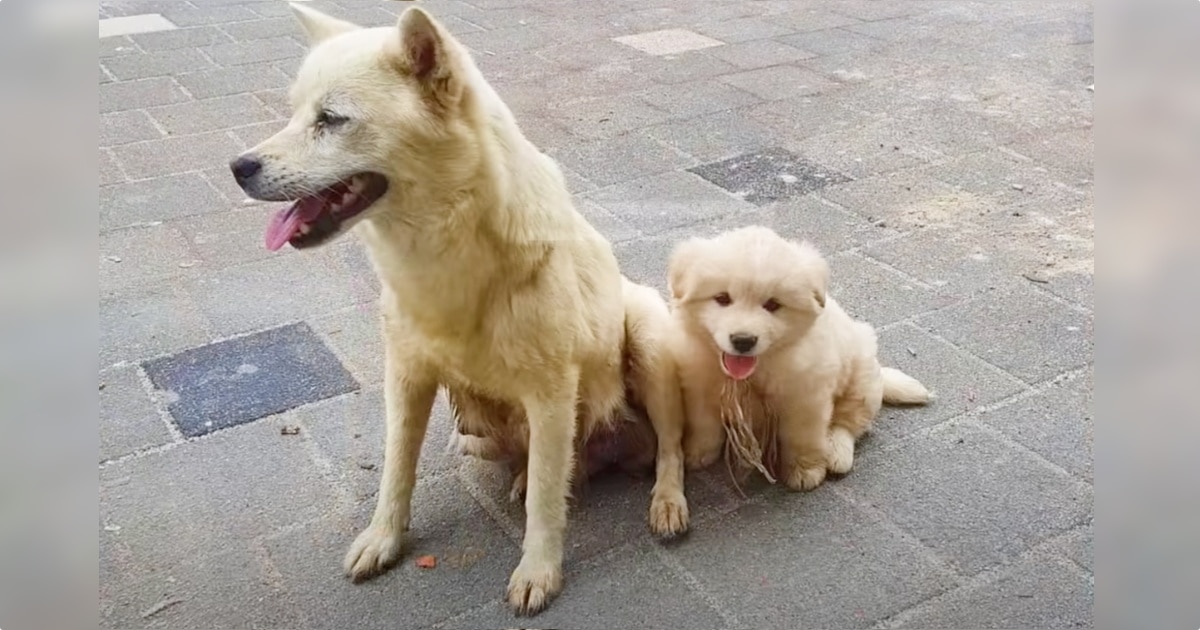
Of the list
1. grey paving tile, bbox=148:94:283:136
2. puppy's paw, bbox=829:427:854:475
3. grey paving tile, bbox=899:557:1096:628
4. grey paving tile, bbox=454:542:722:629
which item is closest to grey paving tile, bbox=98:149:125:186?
grey paving tile, bbox=148:94:283:136

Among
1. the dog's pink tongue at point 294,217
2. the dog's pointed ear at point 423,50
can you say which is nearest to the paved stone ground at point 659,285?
the dog's pointed ear at point 423,50

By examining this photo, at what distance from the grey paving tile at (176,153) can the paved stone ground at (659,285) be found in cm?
2

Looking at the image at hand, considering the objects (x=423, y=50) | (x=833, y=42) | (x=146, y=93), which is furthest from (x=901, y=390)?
(x=146, y=93)

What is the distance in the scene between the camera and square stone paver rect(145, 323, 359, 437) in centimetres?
325

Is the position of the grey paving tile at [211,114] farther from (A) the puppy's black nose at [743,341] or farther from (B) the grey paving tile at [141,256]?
(A) the puppy's black nose at [743,341]

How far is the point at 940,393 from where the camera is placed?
331 centimetres

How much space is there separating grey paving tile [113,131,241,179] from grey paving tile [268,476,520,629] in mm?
2650

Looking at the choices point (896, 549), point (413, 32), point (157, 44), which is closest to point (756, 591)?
point (896, 549)

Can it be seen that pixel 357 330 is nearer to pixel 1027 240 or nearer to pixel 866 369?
pixel 866 369

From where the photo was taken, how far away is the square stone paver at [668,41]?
22.2 feet

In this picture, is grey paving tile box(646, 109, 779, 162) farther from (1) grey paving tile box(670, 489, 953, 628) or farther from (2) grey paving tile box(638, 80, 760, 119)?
(1) grey paving tile box(670, 489, 953, 628)

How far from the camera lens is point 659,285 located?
12.9 ft

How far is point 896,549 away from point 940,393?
81cm
